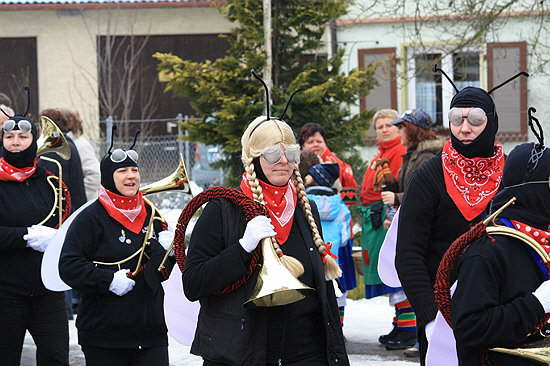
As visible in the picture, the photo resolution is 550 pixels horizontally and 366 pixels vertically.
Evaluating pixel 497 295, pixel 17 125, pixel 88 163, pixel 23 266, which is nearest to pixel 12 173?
pixel 17 125

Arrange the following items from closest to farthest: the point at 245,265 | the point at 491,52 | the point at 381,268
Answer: the point at 245,265, the point at 381,268, the point at 491,52

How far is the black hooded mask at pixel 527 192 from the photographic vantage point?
10.6 ft

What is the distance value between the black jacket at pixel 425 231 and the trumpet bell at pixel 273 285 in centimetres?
62

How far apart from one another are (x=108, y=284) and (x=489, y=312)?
2.54 m

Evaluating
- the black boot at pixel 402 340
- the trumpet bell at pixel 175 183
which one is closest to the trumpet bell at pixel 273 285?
the trumpet bell at pixel 175 183

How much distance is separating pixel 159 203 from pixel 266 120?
10589 millimetres

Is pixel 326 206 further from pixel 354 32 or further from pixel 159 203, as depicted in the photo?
pixel 354 32

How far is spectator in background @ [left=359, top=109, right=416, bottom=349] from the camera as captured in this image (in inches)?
299

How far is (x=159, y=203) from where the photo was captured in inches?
573

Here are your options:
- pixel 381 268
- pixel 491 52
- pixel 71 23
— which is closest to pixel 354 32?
pixel 491 52

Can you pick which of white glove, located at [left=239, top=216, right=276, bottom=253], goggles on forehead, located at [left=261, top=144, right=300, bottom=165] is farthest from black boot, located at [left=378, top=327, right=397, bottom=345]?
white glove, located at [left=239, top=216, right=276, bottom=253]

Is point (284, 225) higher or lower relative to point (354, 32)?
lower

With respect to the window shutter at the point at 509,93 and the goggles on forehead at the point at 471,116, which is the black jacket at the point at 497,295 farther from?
the window shutter at the point at 509,93

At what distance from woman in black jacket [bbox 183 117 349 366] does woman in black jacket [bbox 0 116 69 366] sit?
232 cm
